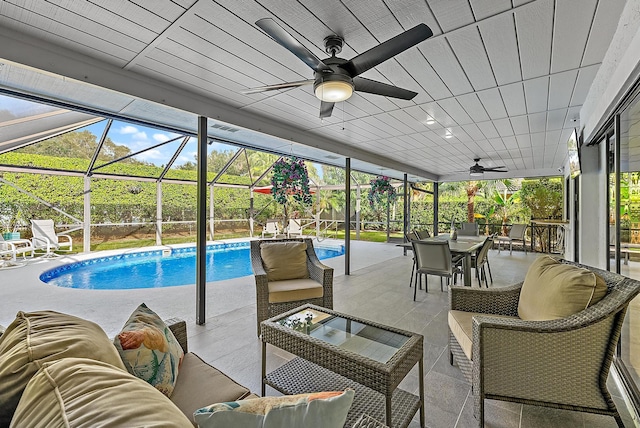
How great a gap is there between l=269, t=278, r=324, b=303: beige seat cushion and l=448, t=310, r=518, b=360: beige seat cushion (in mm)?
1376

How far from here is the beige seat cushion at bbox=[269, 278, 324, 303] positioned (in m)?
3.06

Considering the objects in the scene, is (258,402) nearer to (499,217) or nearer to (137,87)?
(137,87)

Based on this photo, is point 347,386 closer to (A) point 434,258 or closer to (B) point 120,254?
(A) point 434,258

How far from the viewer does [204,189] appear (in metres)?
3.45

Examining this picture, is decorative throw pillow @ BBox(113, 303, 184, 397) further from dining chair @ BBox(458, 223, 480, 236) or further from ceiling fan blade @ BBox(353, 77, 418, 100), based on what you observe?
dining chair @ BBox(458, 223, 480, 236)

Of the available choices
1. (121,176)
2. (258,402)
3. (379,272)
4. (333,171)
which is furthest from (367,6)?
(333,171)

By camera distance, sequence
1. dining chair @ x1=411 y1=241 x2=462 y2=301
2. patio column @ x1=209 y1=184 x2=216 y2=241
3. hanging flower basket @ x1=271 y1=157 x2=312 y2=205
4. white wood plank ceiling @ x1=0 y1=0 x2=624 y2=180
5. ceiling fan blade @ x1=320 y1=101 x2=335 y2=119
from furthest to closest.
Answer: patio column @ x1=209 y1=184 x2=216 y2=241 < hanging flower basket @ x1=271 y1=157 x2=312 y2=205 < dining chair @ x1=411 y1=241 x2=462 y2=301 < ceiling fan blade @ x1=320 y1=101 x2=335 y2=119 < white wood plank ceiling @ x1=0 y1=0 x2=624 y2=180

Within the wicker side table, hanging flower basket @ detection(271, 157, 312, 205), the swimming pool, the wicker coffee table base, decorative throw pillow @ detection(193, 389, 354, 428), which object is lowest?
the swimming pool

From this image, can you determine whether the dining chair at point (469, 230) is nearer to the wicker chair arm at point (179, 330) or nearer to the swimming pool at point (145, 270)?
the swimming pool at point (145, 270)

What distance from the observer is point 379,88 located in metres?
2.37

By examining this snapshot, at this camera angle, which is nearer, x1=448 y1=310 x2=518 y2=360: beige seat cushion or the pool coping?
x1=448 y1=310 x2=518 y2=360: beige seat cushion

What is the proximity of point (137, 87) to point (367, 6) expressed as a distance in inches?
87.9

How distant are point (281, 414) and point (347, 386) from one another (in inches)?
64.8

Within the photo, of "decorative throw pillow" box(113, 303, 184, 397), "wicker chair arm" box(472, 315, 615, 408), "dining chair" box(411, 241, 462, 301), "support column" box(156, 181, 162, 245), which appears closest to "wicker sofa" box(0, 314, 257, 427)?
"decorative throw pillow" box(113, 303, 184, 397)
